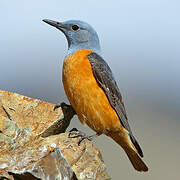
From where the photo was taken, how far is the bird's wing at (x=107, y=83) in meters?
9.70

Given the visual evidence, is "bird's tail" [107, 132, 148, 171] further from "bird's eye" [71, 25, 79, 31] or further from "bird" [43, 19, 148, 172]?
"bird's eye" [71, 25, 79, 31]

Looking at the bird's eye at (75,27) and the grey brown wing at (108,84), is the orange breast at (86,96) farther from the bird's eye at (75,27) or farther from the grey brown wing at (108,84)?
the bird's eye at (75,27)

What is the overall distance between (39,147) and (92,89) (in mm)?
2145

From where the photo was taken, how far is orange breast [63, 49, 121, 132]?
9328mm

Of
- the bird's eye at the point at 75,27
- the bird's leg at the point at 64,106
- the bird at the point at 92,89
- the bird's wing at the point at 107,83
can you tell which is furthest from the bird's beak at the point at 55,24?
the bird's leg at the point at 64,106

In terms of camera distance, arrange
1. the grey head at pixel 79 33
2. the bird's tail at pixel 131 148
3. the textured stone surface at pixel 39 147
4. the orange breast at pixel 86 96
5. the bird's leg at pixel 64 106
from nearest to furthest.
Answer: the textured stone surface at pixel 39 147
the orange breast at pixel 86 96
the bird's leg at pixel 64 106
the bird's tail at pixel 131 148
the grey head at pixel 79 33

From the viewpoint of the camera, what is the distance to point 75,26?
10648 mm

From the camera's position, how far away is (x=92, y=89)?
9430 mm

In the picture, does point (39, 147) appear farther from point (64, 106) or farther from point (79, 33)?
point (79, 33)

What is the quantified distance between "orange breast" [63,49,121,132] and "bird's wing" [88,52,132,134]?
0.32 feet

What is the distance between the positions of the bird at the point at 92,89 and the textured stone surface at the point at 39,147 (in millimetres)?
551

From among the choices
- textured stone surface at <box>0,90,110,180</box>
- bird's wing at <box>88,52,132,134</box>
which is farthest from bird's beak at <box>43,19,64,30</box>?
textured stone surface at <box>0,90,110,180</box>

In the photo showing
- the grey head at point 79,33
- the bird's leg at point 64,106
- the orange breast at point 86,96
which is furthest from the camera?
the grey head at point 79,33

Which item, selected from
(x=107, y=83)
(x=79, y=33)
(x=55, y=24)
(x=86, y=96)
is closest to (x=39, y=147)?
(x=86, y=96)
